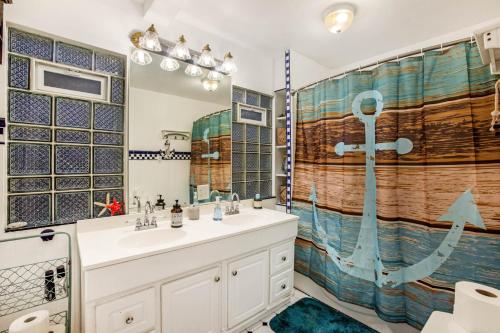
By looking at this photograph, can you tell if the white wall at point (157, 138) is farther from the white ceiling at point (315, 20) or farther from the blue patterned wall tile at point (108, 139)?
the white ceiling at point (315, 20)

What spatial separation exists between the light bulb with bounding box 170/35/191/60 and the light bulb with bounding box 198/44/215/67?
0.41 ft

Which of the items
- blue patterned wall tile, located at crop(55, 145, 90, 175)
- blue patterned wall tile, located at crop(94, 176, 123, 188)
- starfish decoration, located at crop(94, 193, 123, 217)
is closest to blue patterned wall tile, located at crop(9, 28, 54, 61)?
Result: blue patterned wall tile, located at crop(55, 145, 90, 175)

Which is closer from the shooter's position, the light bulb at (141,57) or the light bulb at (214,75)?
the light bulb at (141,57)

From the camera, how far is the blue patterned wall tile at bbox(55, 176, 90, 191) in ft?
4.45

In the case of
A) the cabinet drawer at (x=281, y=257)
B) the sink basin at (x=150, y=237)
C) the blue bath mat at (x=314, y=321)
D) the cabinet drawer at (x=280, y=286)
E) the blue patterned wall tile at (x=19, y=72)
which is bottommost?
the blue bath mat at (x=314, y=321)

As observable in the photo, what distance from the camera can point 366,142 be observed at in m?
1.73

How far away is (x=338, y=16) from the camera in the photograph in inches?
65.9

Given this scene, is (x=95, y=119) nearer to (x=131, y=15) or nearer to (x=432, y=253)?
(x=131, y=15)

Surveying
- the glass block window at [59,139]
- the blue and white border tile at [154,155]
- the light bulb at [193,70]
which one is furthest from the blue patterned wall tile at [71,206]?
the light bulb at [193,70]

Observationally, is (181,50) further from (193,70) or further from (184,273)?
(184,273)

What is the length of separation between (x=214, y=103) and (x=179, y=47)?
51 cm

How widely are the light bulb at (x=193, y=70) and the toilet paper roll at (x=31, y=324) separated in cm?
Result: 175

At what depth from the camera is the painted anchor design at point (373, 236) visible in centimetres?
138

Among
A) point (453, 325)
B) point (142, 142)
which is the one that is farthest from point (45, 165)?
point (453, 325)
